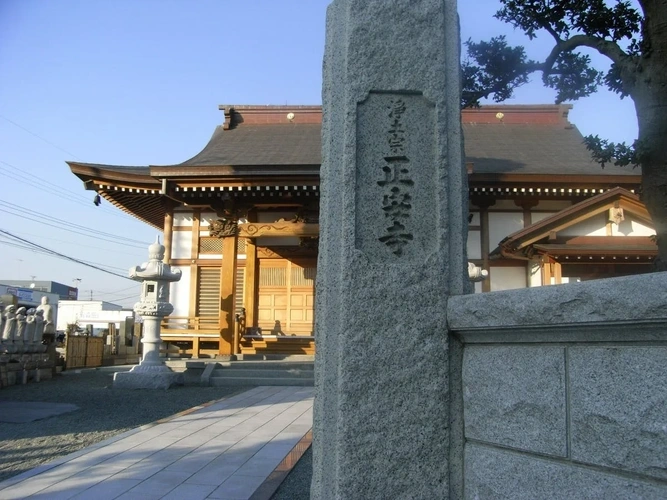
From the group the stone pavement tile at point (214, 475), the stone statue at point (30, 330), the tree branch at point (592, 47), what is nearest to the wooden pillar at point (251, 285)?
the stone statue at point (30, 330)

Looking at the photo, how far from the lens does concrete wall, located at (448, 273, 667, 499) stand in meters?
1.83

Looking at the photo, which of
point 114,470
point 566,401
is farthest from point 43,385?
point 566,401

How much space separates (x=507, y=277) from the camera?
13.2 metres

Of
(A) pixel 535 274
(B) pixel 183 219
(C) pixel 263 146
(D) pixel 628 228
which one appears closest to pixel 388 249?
(A) pixel 535 274

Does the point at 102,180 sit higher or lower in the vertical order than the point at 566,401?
higher

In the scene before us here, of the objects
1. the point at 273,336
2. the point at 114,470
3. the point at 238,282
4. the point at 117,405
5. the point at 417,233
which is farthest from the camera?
the point at 238,282

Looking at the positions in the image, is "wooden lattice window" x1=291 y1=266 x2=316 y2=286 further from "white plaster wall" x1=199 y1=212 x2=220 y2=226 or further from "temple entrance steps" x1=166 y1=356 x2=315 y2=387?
"white plaster wall" x1=199 y1=212 x2=220 y2=226

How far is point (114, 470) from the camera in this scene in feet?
15.5

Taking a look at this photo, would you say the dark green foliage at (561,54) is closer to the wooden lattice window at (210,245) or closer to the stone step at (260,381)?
the stone step at (260,381)

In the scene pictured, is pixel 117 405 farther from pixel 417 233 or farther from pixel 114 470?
pixel 417 233

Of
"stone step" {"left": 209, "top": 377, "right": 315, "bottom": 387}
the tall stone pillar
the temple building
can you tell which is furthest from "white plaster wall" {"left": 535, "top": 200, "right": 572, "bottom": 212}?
the tall stone pillar

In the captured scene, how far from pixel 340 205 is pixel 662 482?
1.72 metres

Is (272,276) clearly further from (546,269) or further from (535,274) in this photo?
(546,269)

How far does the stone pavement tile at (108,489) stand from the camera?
3984mm
